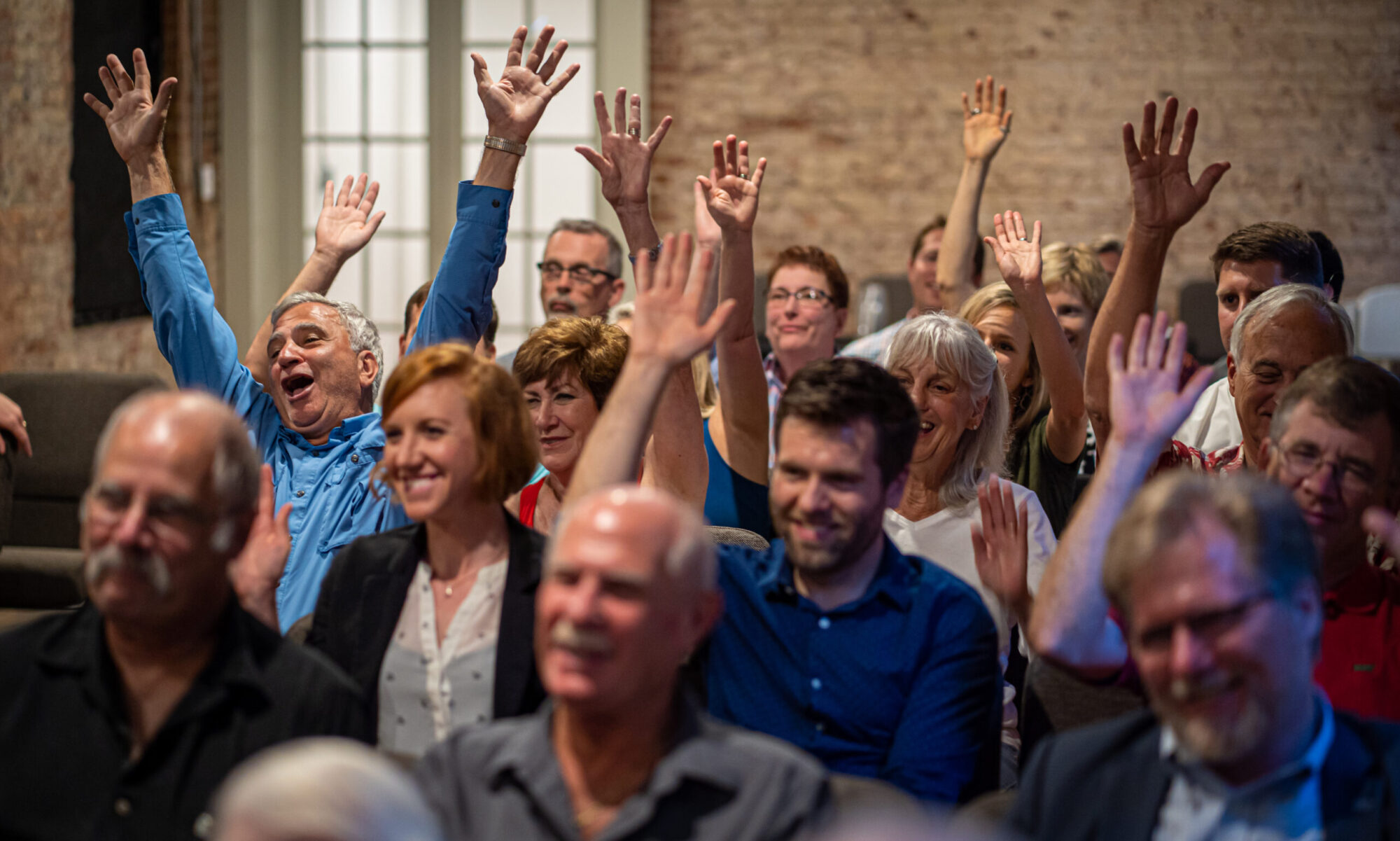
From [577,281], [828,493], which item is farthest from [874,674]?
[577,281]

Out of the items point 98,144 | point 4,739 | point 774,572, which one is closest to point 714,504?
point 774,572

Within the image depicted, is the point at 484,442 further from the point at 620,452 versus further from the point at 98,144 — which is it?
the point at 98,144

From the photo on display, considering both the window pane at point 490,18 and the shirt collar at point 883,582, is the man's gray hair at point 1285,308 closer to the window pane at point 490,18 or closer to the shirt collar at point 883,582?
the shirt collar at point 883,582

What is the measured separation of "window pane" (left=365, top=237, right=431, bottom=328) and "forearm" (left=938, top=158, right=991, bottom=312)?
A: 3867 millimetres

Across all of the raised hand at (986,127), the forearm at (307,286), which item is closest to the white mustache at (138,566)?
the forearm at (307,286)

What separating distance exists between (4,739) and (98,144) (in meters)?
5.14

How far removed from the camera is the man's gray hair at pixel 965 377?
8.13 ft

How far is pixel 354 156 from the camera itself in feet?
24.2

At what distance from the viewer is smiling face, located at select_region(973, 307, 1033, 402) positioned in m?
3.14

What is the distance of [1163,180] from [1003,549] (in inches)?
43.0

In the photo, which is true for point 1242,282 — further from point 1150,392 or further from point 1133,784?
point 1133,784

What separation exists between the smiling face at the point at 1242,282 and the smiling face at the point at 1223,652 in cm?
172

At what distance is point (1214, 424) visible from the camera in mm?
3211

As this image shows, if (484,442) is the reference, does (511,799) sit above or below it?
below
